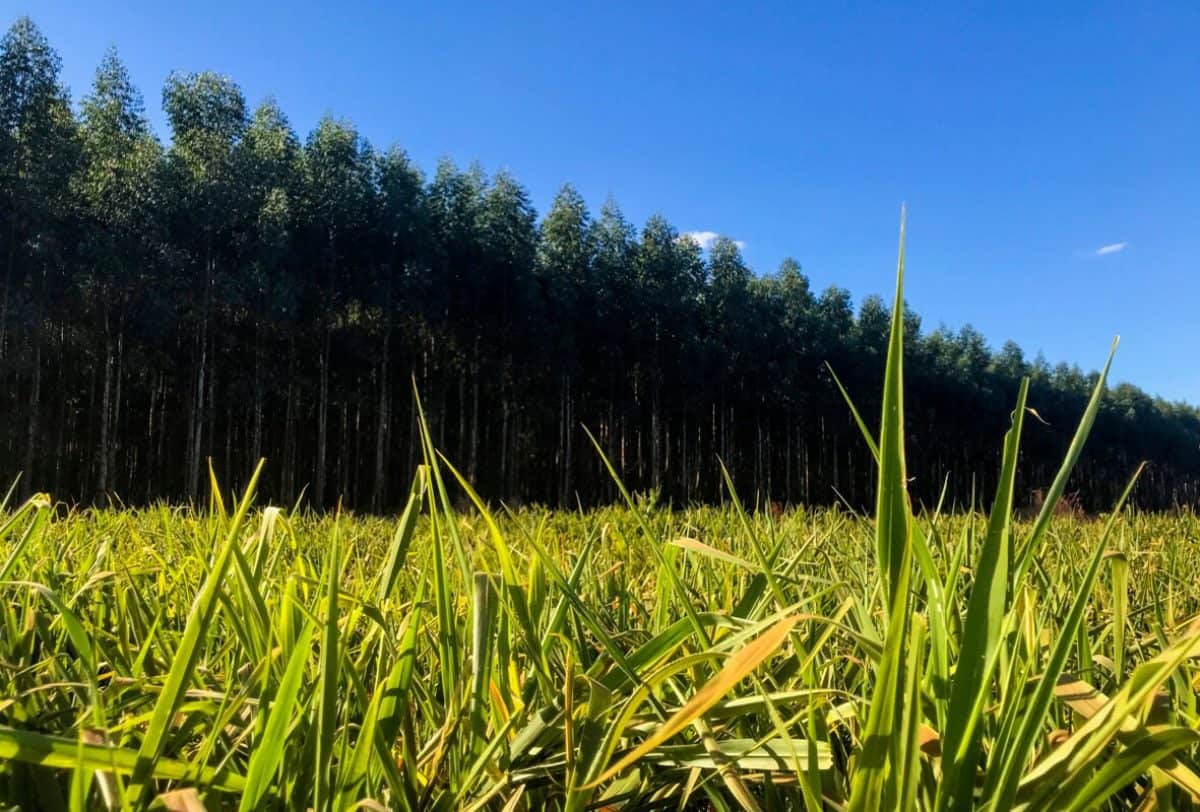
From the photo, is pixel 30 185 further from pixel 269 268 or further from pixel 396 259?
pixel 396 259

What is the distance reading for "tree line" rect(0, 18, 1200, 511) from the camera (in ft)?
55.5

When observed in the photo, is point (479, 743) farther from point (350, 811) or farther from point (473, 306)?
point (473, 306)

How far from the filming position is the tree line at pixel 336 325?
16906 mm

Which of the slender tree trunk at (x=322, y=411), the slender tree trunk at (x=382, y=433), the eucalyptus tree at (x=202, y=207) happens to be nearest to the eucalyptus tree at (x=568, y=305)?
the slender tree trunk at (x=382, y=433)

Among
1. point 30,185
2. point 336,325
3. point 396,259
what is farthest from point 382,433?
point 30,185

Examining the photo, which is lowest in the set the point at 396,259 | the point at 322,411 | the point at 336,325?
the point at 322,411

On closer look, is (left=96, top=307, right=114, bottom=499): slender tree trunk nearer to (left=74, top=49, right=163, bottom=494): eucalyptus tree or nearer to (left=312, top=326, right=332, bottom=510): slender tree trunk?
(left=74, top=49, right=163, bottom=494): eucalyptus tree

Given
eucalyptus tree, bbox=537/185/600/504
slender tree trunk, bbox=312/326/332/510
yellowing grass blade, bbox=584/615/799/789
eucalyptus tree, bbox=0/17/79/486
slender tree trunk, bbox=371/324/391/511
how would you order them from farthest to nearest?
eucalyptus tree, bbox=537/185/600/504
slender tree trunk, bbox=371/324/391/511
slender tree trunk, bbox=312/326/332/510
eucalyptus tree, bbox=0/17/79/486
yellowing grass blade, bbox=584/615/799/789

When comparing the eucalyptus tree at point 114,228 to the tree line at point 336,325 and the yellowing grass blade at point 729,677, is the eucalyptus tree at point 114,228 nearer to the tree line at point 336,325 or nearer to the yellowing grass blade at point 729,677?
the tree line at point 336,325

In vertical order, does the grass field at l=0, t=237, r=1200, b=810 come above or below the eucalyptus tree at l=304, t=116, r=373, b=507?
below

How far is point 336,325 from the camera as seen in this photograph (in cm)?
2255

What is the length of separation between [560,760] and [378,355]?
23348 millimetres

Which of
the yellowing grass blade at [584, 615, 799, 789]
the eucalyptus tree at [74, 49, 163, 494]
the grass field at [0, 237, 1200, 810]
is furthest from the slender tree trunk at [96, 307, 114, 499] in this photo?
the yellowing grass blade at [584, 615, 799, 789]

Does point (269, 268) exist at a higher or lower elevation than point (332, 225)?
lower
